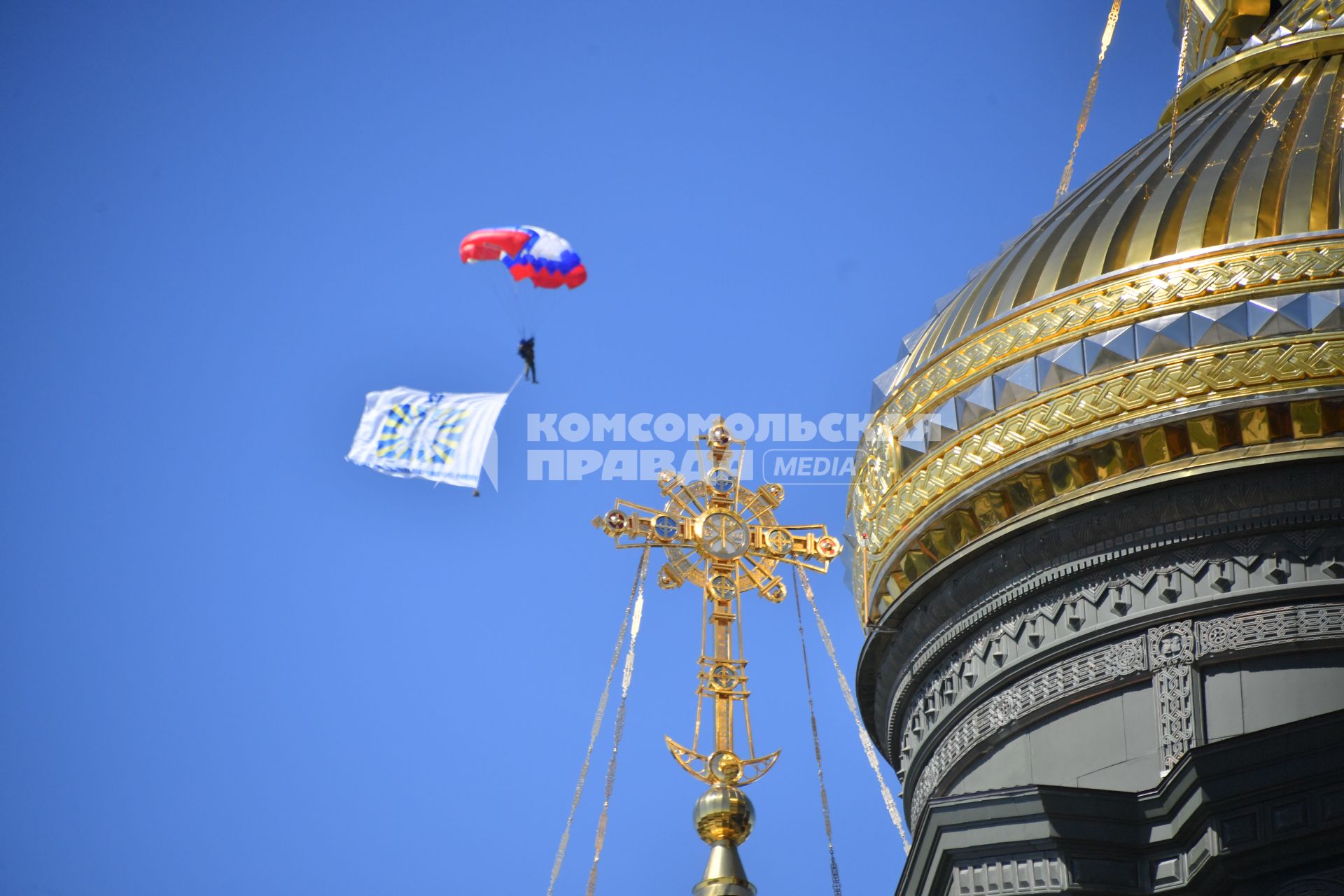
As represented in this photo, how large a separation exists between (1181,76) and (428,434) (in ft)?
31.0

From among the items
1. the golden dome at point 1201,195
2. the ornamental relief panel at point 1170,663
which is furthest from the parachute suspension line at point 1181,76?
the ornamental relief panel at point 1170,663

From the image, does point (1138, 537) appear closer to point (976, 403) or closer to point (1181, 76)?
point (976, 403)

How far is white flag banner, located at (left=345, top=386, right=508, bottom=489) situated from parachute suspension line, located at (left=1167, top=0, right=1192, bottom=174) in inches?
305

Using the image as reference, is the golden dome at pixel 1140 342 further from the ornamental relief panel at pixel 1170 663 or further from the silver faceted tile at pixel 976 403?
the ornamental relief panel at pixel 1170 663

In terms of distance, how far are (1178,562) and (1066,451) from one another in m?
0.99

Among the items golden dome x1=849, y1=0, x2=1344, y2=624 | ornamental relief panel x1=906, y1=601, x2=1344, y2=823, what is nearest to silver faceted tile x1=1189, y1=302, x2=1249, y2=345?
golden dome x1=849, y1=0, x2=1344, y2=624

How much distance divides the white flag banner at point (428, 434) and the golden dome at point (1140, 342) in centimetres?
776

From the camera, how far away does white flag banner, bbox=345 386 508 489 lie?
27234mm

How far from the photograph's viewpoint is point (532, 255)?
101ft

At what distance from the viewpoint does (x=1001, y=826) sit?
53.5ft

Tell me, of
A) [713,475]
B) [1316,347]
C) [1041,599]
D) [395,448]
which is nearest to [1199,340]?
[1316,347]

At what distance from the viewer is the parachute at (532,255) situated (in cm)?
3066

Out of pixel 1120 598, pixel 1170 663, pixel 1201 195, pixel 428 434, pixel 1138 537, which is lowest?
pixel 1170 663

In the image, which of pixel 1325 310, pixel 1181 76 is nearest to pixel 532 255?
pixel 1181 76
